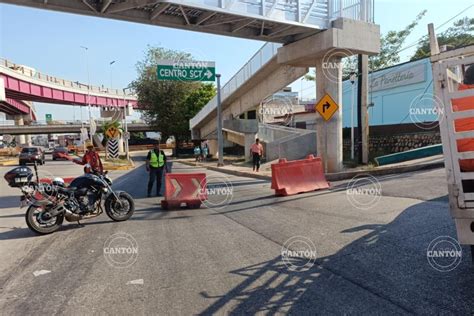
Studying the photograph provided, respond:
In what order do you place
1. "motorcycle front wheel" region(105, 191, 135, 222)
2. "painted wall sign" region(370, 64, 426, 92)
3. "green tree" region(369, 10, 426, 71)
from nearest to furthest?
"motorcycle front wheel" region(105, 191, 135, 222), "painted wall sign" region(370, 64, 426, 92), "green tree" region(369, 10, 426, 71)

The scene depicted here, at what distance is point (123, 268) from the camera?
527 cm

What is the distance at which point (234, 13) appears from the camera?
13.3 metres

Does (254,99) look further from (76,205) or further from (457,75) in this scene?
(457,75)

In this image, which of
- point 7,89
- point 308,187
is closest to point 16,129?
point 7,89

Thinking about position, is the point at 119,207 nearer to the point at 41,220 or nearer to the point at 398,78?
the point at 41,220

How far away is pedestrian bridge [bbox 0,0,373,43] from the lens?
40.6ft

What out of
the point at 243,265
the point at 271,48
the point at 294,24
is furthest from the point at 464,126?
the point at 271,48

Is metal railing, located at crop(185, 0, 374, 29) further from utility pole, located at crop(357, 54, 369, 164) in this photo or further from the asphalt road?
the asphalt road

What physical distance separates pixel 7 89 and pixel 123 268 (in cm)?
5047
